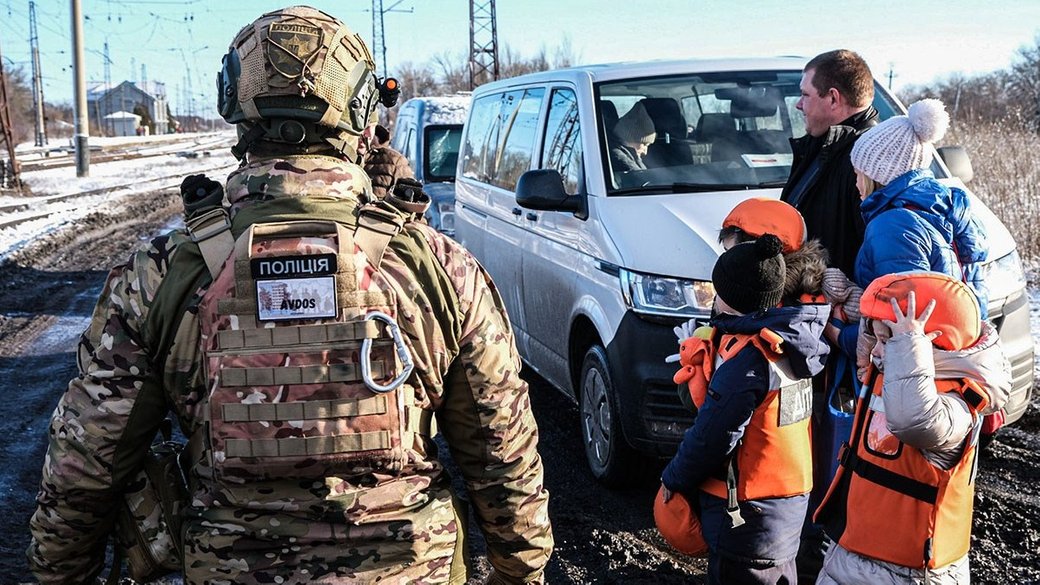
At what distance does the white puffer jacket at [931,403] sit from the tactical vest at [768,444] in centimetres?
31

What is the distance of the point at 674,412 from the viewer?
4297 millimetres

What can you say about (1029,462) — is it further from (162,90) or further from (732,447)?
(162,90)

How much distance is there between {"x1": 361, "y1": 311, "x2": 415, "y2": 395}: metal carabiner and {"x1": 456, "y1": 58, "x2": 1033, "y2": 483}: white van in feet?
8.56

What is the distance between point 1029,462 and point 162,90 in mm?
129667

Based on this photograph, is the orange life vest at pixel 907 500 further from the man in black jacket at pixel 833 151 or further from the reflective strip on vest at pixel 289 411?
the reflective strip on vest at pixel 289 411

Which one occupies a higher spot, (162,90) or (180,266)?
(162,90)

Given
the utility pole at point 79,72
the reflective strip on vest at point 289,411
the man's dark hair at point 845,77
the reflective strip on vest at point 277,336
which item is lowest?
the reflective strip on vest at point 289,411

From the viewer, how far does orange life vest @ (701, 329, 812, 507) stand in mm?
2816

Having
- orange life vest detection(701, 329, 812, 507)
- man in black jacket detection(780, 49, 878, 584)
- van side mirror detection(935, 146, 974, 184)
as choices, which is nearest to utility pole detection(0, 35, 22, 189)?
van side mirror detection(935, 146, 974, 184)

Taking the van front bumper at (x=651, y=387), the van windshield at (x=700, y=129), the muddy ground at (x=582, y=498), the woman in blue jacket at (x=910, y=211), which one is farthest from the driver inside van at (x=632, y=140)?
the woman in blue jacket at (x=910, y=211)

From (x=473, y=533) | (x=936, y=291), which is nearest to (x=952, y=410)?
(x=936, y=291)

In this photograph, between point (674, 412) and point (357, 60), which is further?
point (674, 412)

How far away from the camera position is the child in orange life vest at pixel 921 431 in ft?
8.05

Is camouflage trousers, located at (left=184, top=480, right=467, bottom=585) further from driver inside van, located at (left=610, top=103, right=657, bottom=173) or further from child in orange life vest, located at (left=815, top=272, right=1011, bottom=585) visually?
driver inside van, located at (left=610, top=103, right=657, bottom=173)
